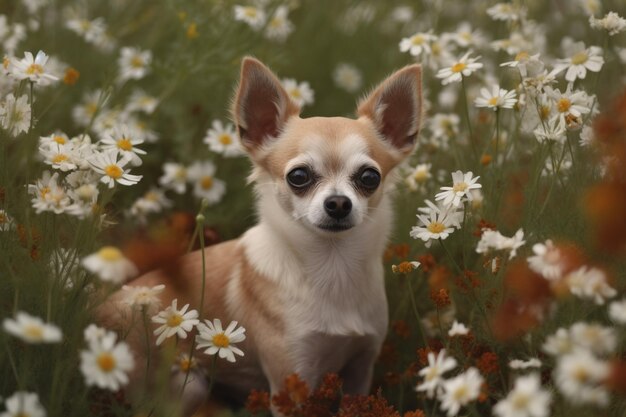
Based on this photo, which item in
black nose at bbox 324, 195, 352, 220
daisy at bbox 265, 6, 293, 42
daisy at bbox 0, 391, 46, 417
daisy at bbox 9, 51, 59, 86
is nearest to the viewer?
daisy at bbox 0, 391, 46, 417

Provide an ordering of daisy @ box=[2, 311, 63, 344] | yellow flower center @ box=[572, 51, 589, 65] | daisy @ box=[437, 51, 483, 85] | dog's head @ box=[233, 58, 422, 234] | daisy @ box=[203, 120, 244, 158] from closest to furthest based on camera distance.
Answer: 1. daisy @ box=[2, 311, 63, 344]
2. dog's head @ box=[233, 58, 422, 234]
3. yellow flower center @ box=[572, 51, 589, 65]
4. daisy @ box=[437, 51, 483, 85]
5. daisy @ box=[203, 120, 244, 158]

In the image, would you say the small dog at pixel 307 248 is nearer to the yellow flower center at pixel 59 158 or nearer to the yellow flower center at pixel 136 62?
the yellow flower center at pixel 59 158

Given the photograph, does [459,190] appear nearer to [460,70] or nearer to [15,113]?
[460,70]

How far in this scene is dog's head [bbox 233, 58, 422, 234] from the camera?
2.72m

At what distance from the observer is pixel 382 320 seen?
2947 millimetres

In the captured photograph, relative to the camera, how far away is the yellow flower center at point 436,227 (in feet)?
8.40

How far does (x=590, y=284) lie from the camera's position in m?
1.83

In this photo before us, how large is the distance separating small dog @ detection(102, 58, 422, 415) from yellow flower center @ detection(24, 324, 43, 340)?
854 millimetres

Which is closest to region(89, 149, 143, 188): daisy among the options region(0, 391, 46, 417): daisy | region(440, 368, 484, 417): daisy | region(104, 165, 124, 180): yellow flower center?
region(104, 165, 124, 180): yellow flower center

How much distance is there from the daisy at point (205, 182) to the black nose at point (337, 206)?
133 cm

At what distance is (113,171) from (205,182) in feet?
4.83

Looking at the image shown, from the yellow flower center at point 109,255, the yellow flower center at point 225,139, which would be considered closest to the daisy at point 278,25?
the yellow flower center at point 225,139

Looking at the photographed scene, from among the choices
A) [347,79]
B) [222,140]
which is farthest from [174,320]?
[347,79]

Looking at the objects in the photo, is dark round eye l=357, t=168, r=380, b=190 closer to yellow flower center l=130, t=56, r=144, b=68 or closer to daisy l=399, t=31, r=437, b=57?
daisy l=399, t=31, r=437, b=57
